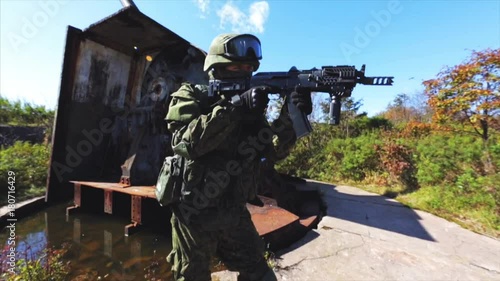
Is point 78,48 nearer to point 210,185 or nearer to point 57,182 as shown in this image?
point 57,182

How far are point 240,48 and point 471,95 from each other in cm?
616

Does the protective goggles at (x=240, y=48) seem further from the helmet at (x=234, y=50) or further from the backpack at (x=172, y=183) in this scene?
the backpack at (x=172, y=183)

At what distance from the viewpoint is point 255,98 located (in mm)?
1536

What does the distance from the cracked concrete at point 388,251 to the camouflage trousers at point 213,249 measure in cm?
65

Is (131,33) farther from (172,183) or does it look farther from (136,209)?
(172,183)

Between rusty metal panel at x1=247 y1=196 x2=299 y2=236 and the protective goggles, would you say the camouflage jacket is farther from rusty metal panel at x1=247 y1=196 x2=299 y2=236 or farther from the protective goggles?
rusty metal panel at x1=247 y1=196 x2=299 y2=236

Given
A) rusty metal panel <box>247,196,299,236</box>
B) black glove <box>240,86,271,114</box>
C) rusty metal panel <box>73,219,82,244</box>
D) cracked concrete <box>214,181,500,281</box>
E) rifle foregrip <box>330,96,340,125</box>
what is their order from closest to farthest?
black glove <box>240,86,271,114</box>, rifle foregrip <box>330,96,340,125</box>, cracked concrete <box>214,181,500,281</box>, rusty metal panel <box>247,196,299,236</box>, rusty metal panel <box>73,219,82,244</box>

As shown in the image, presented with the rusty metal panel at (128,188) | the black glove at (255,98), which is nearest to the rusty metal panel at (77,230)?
the rusty metal panel at (128,188)

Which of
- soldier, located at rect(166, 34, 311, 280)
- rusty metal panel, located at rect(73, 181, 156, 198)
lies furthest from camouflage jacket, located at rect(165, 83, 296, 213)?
rusty metal panel, located at rect(73, 181, 156, 198)

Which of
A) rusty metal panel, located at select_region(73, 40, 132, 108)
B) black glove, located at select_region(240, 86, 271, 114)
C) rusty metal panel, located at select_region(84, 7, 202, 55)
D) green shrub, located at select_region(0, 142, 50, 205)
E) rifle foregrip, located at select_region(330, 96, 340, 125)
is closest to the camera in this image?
black glove, located at select_region(240, 86, 271, 114)

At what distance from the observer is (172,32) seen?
4305mm

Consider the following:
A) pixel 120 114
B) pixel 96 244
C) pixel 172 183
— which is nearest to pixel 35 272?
pixel 96 244

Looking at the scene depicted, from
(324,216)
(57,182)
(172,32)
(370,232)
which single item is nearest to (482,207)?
(370,232)

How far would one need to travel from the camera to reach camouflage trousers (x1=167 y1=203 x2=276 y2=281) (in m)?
1.70
